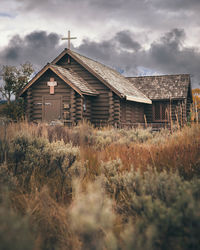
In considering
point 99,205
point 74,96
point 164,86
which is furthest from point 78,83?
point 99,205

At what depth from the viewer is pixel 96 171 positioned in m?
5.29

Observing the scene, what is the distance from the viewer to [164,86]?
25641 mm

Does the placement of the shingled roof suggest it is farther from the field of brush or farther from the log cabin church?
the field of brush

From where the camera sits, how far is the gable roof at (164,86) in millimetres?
24375

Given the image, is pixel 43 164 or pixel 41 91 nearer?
pixel 43 164

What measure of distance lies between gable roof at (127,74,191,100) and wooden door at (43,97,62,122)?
33.6 ft

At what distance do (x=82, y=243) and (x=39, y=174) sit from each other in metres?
2.26

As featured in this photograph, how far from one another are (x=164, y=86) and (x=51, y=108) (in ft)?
40.6

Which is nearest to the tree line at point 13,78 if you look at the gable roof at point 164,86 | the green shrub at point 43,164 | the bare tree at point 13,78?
the bare tree at point 13,78

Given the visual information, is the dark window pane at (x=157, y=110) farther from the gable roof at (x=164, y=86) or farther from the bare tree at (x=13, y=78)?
the bare tree at (x=13, y=78)

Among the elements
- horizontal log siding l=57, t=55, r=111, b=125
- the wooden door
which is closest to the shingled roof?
horizontal log siding l=57, t=55, r=111, b=125

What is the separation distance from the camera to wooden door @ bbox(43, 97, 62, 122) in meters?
17.4

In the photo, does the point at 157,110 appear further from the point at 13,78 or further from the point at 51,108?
the point at 13,78

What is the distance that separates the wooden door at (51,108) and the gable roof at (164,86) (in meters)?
10.3
